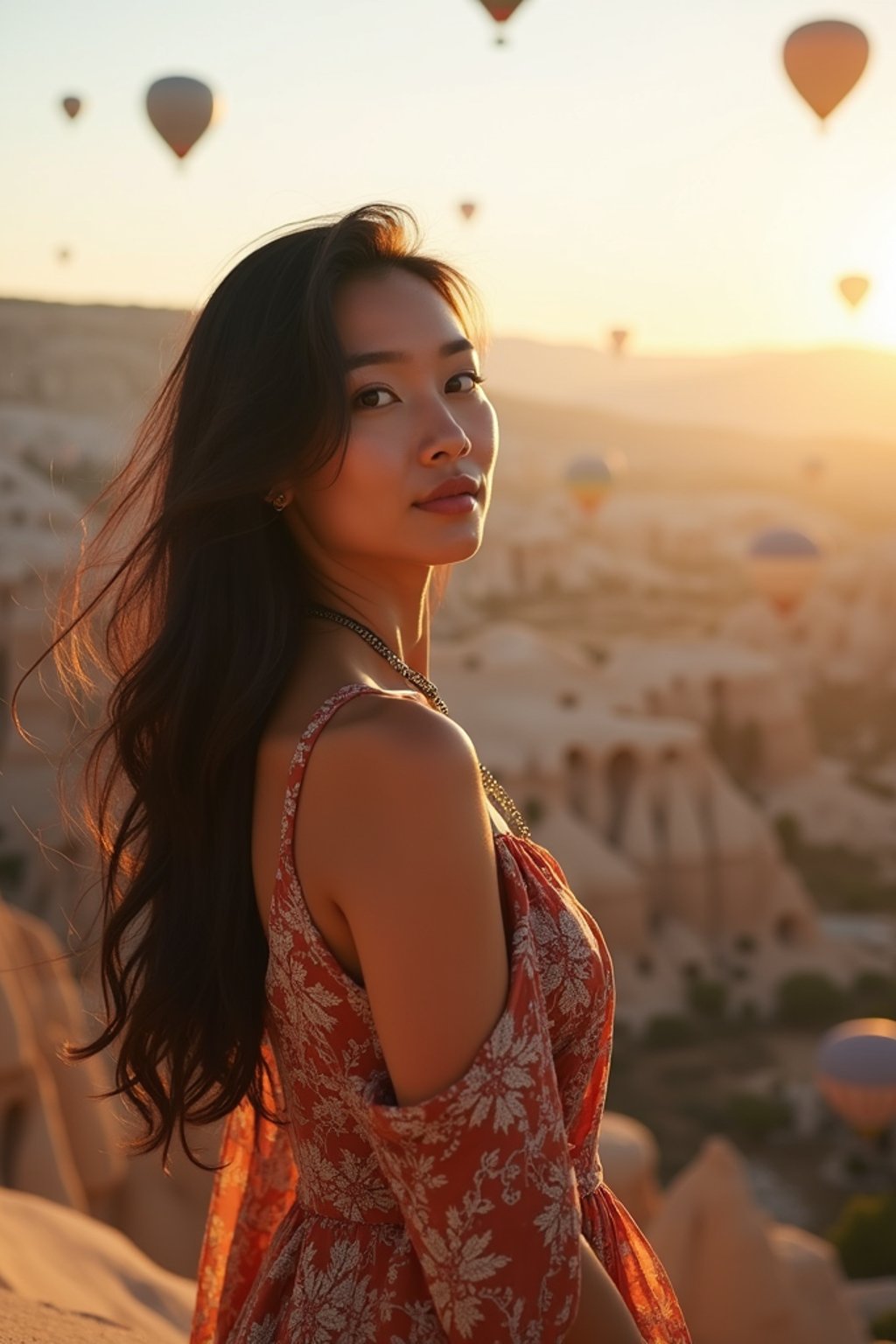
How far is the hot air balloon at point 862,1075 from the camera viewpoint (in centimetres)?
1936

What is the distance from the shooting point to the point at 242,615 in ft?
6.56

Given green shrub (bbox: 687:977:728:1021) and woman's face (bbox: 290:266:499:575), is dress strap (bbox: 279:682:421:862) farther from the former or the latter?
green shrub (bbox: 687:977:728:1021)

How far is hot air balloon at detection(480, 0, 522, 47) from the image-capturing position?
14.7 meters

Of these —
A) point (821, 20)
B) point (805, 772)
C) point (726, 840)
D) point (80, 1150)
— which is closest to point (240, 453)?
point (80, 1150)

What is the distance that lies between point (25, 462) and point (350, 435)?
6118 cm

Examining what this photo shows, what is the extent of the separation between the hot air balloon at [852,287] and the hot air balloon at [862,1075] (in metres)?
24.5

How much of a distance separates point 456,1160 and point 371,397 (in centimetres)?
93

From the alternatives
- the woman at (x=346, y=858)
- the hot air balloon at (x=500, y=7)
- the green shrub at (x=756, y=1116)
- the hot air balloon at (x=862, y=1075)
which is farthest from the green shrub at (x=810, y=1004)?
the woman at (x=346, y=858)

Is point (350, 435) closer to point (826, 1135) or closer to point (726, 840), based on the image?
point (826, 1135)

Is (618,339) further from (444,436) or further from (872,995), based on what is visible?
(444,436)

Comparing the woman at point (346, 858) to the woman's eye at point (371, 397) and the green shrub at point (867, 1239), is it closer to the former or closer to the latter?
the woman's eye at point (371, 397)

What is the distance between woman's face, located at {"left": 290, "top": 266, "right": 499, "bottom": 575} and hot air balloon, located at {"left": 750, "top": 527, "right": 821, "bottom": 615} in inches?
1300

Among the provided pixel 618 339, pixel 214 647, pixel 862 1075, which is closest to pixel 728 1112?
pixel 862 1075

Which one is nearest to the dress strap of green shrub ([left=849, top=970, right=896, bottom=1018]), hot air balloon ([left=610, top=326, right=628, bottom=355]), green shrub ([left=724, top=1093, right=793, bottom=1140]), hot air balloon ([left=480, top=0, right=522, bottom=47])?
hot air balloon ([left=480, top=0, right=522, bottom=47])
